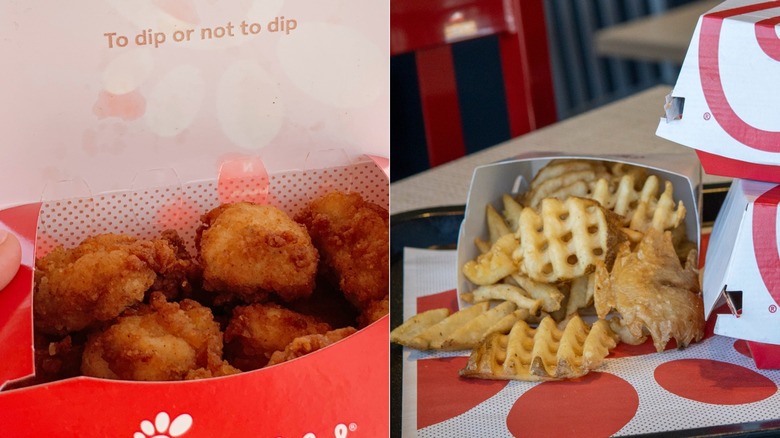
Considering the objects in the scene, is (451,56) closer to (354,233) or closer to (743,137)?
(743,137)

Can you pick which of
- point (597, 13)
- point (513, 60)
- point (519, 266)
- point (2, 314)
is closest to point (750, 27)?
point (519, 266)

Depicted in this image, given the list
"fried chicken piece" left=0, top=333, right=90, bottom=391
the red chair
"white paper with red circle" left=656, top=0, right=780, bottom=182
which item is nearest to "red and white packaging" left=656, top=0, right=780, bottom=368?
"white paper with red circle" left=656, top=0, right=780, bottom=182

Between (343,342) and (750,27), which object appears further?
(750,27)

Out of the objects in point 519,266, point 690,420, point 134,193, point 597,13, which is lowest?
point 690,420

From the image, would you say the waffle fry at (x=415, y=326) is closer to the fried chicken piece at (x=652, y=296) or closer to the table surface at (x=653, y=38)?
the fried chicken piece at (x=652, y=296)

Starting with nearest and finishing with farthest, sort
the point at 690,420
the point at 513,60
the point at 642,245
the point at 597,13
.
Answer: the point at 690,420, the point at 642,245, the point at 513,60, the point at 597,13

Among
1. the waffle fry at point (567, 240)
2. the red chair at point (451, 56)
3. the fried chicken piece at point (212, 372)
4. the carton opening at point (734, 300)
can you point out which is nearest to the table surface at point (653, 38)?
the red chair at point (451, 56)

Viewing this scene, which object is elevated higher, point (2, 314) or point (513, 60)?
point (513, 60)

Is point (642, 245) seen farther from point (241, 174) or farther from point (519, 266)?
point (241, 174)
